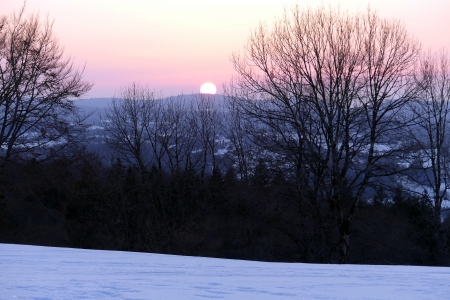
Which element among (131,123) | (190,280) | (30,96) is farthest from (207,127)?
(190,280)

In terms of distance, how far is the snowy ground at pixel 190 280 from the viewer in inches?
119

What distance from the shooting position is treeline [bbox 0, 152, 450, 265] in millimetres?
20484

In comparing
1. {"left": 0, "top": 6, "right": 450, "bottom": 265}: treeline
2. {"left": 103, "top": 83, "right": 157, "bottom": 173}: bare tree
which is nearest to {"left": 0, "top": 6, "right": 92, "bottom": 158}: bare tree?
{"left": 0, "top": 6, "right": 450, "bottom": 265}: treeline

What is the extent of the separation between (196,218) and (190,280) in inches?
879

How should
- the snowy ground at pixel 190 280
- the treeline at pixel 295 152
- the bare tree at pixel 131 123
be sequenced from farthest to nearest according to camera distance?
the bare tree at pixel 131 123
the treeline at pixel 295 152
the snowy ground at pixel 190 280

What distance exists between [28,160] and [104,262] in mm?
17628

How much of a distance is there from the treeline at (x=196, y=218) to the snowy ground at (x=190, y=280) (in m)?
15.0

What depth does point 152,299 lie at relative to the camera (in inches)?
112

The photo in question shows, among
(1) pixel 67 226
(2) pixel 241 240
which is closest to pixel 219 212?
(2) pixel 241 240

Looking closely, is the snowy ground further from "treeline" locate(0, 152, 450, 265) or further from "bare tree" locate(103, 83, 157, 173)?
"bare tree" locate(103, 83, 157, 173)

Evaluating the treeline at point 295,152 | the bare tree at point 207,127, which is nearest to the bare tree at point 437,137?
the treeline at point 295,152

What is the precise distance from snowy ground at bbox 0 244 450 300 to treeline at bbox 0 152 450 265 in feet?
49.3

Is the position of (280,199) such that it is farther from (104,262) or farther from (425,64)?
(104,262)

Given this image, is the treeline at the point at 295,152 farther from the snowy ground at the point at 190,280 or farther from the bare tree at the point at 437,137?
the snowy ground at the point at 190,280
